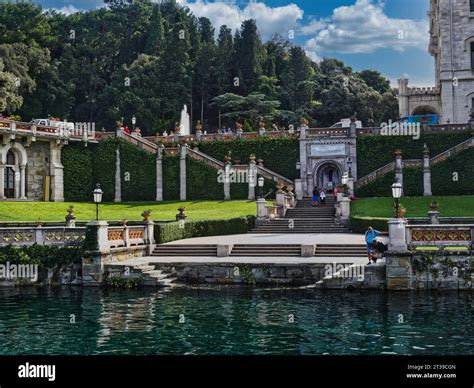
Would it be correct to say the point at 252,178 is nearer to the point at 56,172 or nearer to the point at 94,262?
the point at 56,172

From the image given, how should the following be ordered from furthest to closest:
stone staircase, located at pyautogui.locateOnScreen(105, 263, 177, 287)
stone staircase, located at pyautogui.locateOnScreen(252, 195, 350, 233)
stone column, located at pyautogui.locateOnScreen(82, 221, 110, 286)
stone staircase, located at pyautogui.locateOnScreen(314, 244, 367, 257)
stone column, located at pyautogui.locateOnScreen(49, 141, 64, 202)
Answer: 1. stone column, located at pyautogui.locateOnScreen(49, 141, 64, 202)
2. stone staircase, located at pyautogui.locateOnScreen(252, 195, 350, 233)
3. stone staircase, located at pyautogui.locateOnScreen(314, 244, 367, 257)
4. stone column, located at pyautogui.locateOnScreen(82, 221, 110, 286)
5. stone staircase, located at pyautogui.locateOnScreen(105, 263, 177, 287)

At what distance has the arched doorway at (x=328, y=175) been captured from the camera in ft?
169

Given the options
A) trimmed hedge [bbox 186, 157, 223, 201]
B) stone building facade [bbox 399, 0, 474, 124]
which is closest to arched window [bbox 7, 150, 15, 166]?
trimmed hedge [bbox 186, 157, 223, 201]

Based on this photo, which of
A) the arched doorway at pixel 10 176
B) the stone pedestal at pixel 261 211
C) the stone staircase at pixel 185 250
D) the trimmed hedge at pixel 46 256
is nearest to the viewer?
the trimmed hedge at pixel 46 256

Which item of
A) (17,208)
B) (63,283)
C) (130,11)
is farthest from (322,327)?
(130,11)

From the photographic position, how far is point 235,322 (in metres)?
16.3

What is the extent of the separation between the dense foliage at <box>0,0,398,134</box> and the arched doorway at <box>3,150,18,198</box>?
17.3 metres

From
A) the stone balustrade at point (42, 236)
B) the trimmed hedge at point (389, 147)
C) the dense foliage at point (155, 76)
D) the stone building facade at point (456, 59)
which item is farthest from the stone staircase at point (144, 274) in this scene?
the dense foliage at point (155, 76)

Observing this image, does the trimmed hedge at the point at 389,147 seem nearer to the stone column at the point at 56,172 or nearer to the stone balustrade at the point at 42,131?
the stone balustrade at the point at 42,131

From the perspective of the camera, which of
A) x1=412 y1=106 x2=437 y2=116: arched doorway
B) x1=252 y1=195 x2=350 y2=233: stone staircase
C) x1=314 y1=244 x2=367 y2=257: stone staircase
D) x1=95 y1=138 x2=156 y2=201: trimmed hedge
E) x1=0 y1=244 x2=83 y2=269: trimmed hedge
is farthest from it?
x1=412 y1=106 x2=437 y2=116: arched doorway

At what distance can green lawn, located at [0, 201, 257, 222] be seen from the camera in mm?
37531

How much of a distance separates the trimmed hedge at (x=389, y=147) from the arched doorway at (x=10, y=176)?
27.2 meters

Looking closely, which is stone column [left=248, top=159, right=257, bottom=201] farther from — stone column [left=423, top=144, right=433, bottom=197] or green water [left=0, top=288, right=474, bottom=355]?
green water [left=0, top=288, right=474, bottom=355]

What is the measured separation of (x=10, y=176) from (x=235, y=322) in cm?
3752
